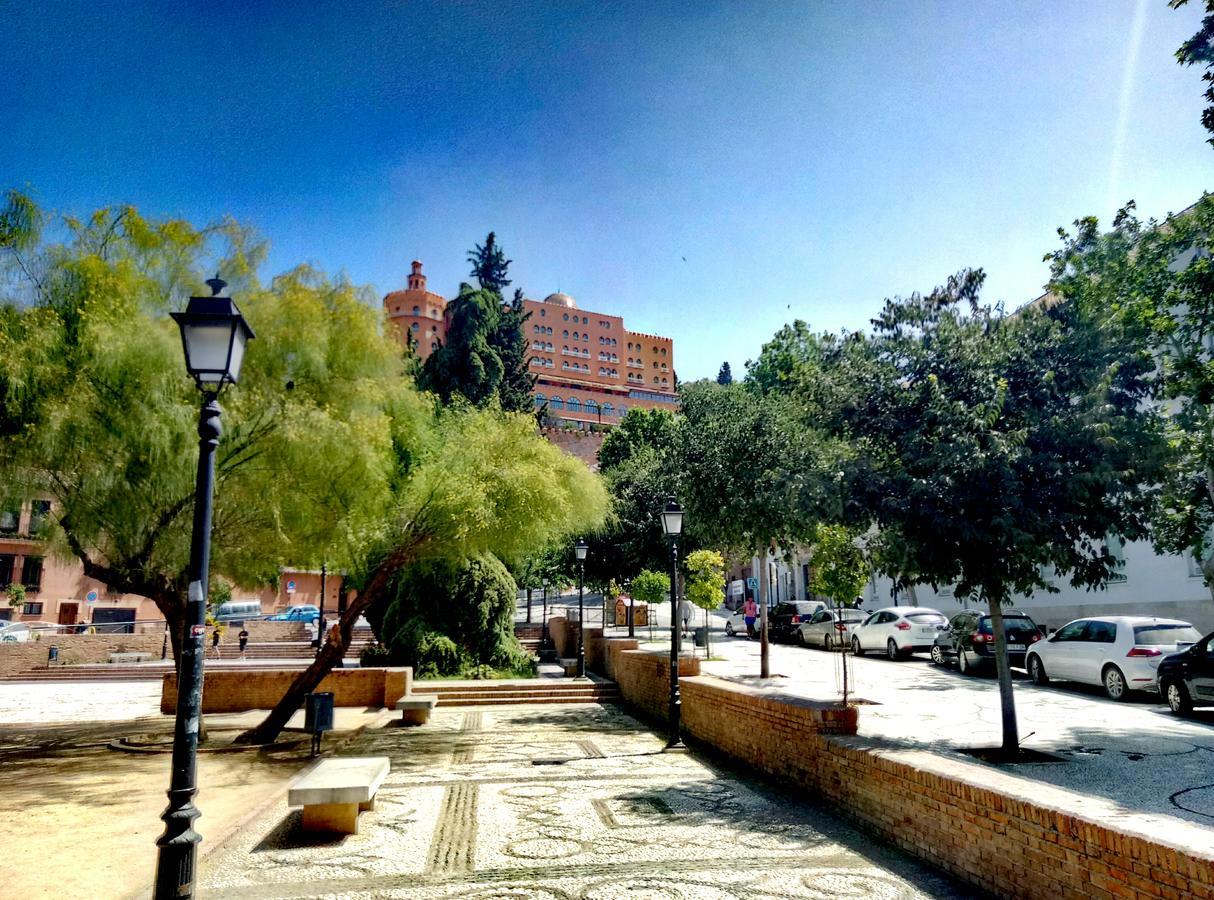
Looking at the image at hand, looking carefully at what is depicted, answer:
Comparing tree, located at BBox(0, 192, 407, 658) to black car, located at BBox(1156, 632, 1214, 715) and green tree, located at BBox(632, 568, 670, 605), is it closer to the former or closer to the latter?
black car, located at BBox(1156, 632, 1214, 715)

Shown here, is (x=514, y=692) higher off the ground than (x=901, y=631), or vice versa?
(x=901, y=631)

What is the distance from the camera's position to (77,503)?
10406 millimetres

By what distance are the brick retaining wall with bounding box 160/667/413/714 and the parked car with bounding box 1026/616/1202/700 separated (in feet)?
44.3

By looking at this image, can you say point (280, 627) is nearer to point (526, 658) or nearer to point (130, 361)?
point (526, 658)

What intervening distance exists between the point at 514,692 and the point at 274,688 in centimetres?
514

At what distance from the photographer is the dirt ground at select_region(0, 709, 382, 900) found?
6.16 metres

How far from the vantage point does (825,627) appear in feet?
90.4

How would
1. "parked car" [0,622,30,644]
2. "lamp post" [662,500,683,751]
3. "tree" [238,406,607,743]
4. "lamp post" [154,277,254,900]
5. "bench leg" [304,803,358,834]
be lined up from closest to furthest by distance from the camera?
1. "lamp post" [154,277,254,900]
2. "bench leg" [304,803,358,834]
3. "lamp post" [662,500,683,751]
4. "tree" [238,406,607,743]
5. "parked car" [0,622,30,644]

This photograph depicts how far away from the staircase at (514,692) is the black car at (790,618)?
13041mm

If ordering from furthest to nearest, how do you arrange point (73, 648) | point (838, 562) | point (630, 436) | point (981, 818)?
point (630, 436)
point (73, 648)
point (838, 562)
point (981, 818)

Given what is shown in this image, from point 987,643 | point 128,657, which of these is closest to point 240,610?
point 128,657

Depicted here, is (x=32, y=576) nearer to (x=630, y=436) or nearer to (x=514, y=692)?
(x=630, y=436)

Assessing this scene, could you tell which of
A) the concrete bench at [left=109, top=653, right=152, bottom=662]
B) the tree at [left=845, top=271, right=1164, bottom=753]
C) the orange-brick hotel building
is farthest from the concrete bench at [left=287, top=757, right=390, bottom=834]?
the orange-brick hotel building

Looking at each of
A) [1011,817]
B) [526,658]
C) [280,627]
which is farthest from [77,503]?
[280,627]
